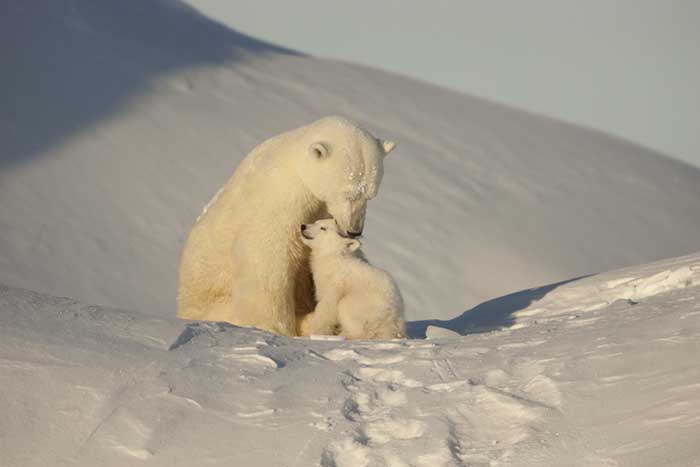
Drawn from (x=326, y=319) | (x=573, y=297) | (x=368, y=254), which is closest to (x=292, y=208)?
(x=326, y=319)

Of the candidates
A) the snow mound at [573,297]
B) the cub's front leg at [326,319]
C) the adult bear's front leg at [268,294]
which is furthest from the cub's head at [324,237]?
the snow mound at [573,297]

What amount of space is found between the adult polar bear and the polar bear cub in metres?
0.10

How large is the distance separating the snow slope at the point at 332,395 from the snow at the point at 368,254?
1cm

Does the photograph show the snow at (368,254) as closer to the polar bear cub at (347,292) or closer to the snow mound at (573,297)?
the snow mound at (573,297)

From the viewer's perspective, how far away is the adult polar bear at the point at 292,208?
23.1 feet

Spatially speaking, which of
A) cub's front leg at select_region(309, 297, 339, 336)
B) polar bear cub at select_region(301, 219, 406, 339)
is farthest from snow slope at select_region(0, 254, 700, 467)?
cub's front leg at select_region(309, 297, 339, 336)

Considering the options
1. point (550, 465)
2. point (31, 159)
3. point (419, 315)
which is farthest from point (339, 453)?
point (31, 159)

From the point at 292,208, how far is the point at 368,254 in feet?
32.3

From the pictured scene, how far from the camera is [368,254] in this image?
55.7ft

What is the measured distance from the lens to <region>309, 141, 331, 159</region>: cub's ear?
6.99 meters

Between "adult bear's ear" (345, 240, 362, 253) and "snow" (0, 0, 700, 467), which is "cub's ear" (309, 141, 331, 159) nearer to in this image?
"adult bear's ear" (345, 240, 362, 253)

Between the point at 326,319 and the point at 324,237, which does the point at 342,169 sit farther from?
the point at 326,319

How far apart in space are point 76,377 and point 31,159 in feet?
43.9

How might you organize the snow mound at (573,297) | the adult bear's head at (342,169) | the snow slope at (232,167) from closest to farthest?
1. the adult bear's head at (342,169)
2. the snow mound at (573,297)
3. the snow slope at (232,167)
